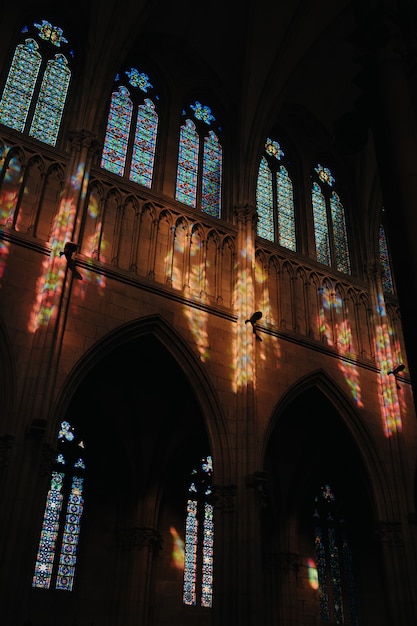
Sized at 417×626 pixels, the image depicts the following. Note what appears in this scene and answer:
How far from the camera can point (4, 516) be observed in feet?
28.4

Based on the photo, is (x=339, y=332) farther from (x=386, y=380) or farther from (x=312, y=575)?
(x=312, y=575)

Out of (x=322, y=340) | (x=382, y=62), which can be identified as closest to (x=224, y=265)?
(x=322, y=340)

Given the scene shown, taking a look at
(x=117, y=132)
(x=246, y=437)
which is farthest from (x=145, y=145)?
(x=246, y=437)

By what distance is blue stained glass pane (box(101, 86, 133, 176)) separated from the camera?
13578 millimetres

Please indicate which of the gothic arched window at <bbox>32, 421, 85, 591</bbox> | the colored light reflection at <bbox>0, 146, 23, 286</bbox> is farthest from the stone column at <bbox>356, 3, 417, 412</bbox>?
the gothic arched window at <bbox>32, 421, 85, 591</bbox>

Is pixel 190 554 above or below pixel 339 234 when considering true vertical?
below

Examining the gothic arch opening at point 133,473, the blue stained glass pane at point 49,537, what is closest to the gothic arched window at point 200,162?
the gothic arch opening at point 133,473

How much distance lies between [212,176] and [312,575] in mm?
9701

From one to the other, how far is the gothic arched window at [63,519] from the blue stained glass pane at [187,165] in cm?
558

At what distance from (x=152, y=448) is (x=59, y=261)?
535 centimetres

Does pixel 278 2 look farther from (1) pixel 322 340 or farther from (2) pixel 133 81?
(1) pixel 322 340

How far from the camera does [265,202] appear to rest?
15.7 m

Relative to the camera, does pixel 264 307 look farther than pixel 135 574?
Yes

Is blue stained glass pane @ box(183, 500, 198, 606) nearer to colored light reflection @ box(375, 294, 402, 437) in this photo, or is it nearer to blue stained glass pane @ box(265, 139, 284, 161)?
colored light reflection @ box(375, 294, 402, 437)
